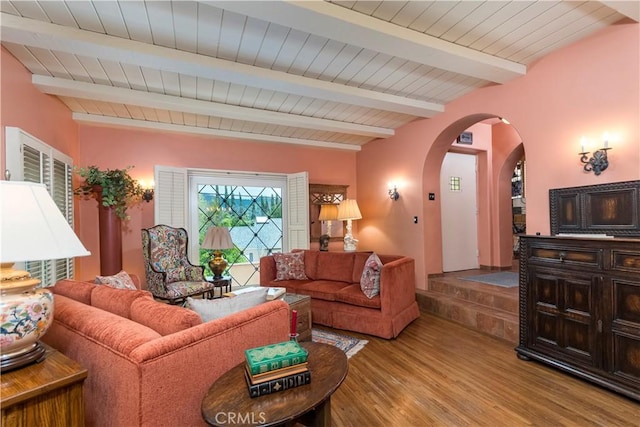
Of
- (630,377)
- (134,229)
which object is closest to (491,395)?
(630,377)

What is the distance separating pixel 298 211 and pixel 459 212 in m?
2.79

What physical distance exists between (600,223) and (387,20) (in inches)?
90.8

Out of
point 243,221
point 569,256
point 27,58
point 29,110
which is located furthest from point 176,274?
point 569,256

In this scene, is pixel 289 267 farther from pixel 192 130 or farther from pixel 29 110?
pixel 29 110

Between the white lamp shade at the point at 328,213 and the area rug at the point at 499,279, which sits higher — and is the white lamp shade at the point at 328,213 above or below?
above

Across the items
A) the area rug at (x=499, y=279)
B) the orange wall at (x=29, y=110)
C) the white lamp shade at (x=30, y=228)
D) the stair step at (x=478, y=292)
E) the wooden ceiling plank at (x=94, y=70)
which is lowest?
the stair step at (x=478, y=292)

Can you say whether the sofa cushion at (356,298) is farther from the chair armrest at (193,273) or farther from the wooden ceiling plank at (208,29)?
the wooden ceiling plank at (208,29)

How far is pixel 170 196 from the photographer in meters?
4.34

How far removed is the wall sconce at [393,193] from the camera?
16.0ft

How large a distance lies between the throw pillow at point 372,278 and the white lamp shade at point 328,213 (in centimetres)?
188

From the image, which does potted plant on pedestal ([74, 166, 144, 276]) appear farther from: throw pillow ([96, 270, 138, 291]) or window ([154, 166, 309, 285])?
throw pillow ([96, 270, 138, 291])

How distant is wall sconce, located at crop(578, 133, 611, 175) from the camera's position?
2.45 m

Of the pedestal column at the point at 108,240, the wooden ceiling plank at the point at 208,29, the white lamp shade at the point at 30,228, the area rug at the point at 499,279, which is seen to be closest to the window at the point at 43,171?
the pedestal column at the point at 108,240

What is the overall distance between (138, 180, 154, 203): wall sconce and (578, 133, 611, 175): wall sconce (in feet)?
16.6
